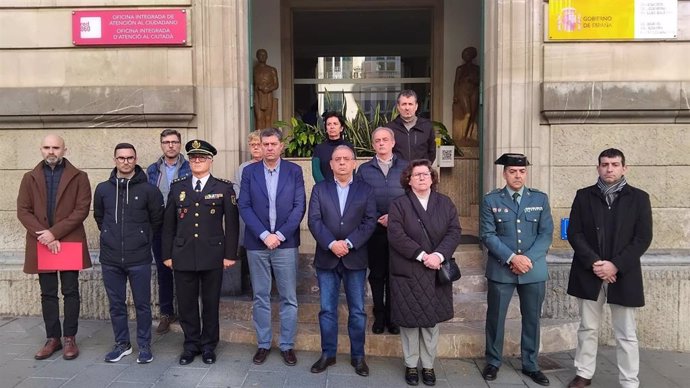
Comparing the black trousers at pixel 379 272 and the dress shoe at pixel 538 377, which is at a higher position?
the black trousers at pixel 379 272

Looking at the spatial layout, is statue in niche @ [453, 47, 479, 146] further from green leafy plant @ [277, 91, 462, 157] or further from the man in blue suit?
the man in blue suit

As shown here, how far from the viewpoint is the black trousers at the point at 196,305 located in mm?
4738

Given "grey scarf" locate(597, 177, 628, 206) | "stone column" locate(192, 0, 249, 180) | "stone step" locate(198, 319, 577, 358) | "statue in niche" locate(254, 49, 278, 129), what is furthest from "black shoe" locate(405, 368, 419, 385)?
"statue in niche" locate(254, 49, 278, 129)

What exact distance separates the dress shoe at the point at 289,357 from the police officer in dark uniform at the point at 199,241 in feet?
2.03

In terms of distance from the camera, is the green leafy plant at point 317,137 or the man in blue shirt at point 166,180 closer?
the man in blue shirt at point 166,180

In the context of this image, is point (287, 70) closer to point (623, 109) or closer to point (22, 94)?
point (22, 94)

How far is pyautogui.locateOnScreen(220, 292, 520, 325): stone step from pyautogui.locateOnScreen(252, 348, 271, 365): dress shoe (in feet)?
2.11

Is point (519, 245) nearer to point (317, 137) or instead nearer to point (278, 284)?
point (278, 284)

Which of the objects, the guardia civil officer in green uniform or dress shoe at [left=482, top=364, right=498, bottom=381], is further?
dress shoe at [left=482, top=364, right=498, bottom=381]

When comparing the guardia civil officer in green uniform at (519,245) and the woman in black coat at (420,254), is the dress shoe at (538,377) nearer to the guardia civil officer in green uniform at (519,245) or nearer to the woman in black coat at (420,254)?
the guardia civil officer in green uniform at (519,245)

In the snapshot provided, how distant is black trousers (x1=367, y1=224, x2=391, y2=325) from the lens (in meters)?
4.83

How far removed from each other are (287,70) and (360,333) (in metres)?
6.94

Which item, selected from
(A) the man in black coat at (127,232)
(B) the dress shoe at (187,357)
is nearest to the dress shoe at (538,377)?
(B) the dress shoe at (187,357)

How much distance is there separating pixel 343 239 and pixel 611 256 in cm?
208
